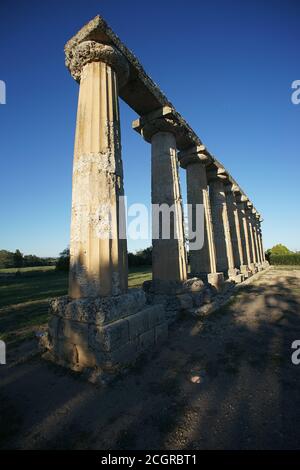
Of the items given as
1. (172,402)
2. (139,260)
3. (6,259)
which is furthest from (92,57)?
(6,259)

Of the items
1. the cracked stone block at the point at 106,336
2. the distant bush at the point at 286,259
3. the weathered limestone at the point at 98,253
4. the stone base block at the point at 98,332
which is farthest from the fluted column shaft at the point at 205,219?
the distant bush at the point at 286,259

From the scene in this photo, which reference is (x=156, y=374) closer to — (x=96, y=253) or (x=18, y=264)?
(x=96, y=253)

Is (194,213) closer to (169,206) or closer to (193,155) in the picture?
(193,155)

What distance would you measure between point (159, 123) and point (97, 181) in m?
3.90

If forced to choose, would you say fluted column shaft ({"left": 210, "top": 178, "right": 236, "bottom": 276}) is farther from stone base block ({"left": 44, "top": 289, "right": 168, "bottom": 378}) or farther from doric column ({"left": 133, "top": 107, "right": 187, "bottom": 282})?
stone base block ({"left": 44, "top": 289, "right": 168, "bottom": 378})

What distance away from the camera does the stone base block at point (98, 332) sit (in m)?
3.49

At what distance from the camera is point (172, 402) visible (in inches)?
113

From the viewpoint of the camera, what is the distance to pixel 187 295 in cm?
659

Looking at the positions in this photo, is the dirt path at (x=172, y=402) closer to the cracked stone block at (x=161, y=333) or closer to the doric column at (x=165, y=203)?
the cracked stone block at (x=161, y=333)
